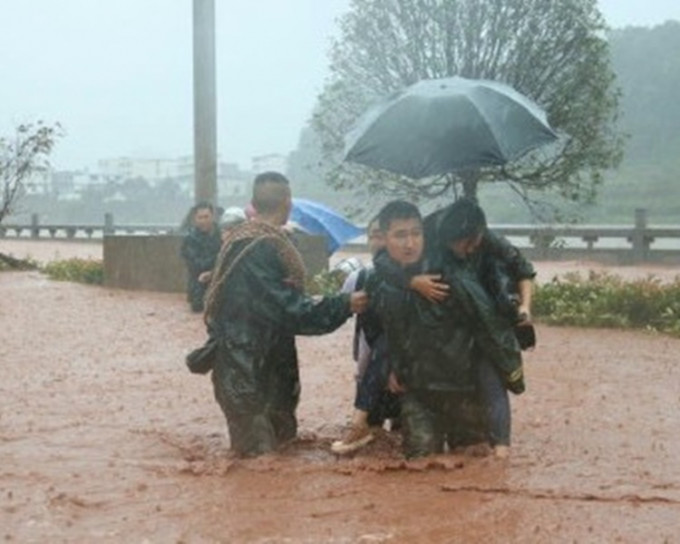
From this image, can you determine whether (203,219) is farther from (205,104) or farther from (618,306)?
(618,306)

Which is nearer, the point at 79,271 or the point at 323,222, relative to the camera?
the point at 323,222

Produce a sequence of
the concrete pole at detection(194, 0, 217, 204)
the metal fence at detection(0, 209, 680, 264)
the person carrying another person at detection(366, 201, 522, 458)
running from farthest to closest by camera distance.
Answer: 1. the metal fence at detection(0, 209, 680, 264)
2. the concrete pole at detection(194, 0, 217, 204)
3. the person carrying another person at detection(366, 201, 522, 458)

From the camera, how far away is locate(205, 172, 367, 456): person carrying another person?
559 centimetres

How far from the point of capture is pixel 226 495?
4996mm

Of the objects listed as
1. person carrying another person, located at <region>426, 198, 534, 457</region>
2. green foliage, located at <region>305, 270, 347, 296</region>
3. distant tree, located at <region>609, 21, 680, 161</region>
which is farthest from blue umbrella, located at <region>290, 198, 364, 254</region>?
distant tree, located at <region>609, 21, 680, 161</region>

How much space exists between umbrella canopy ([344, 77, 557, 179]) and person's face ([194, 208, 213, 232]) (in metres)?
7.02

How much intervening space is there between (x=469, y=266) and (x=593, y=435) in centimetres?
145

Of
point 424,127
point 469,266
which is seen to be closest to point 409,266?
point 469,266

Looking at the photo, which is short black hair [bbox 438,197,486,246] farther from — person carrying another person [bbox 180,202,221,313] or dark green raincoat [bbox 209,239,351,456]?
person carrying another person [bbox 180,202,221,313]

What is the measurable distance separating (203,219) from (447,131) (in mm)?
7536

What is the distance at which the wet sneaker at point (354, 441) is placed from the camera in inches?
223

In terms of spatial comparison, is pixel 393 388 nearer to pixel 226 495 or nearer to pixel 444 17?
pixel 226 495

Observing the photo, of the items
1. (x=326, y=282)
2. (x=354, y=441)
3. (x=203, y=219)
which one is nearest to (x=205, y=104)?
Answer: (x=203, y=219)

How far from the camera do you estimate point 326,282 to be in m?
13.9
